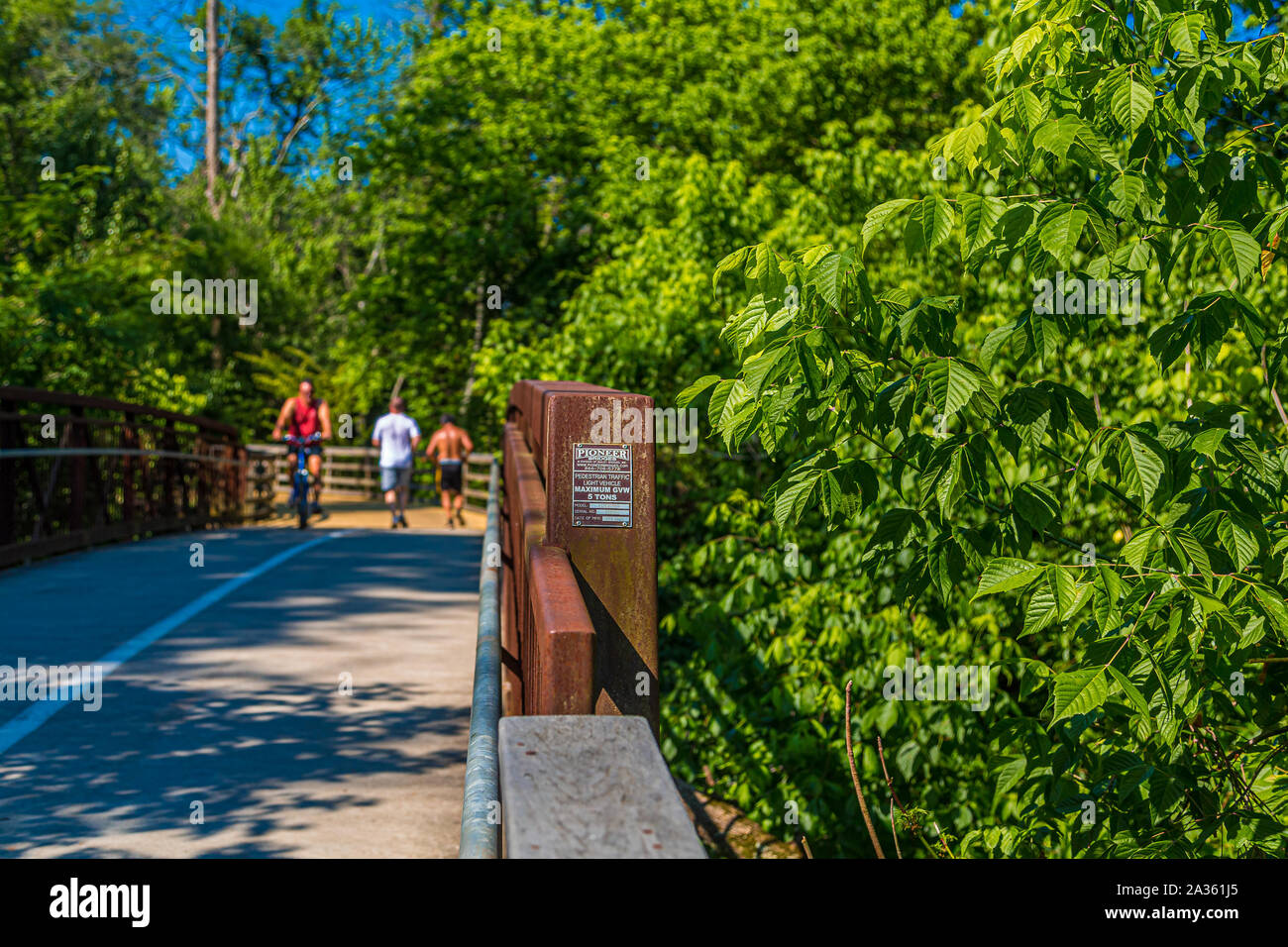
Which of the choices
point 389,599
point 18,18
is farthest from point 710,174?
point 18,18

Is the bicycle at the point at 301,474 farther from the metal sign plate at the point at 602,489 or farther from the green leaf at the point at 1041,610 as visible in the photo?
the green leaf at the point at 1041,610

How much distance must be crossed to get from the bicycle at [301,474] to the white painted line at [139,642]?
175 inches

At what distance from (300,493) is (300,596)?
803 centimetres

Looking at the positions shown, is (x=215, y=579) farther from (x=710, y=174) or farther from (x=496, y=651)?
(x=496, y=651)

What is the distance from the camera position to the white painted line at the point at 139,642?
575 centimetres

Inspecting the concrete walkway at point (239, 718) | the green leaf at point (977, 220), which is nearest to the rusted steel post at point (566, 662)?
the green leaf at point (977, 220)

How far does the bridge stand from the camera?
7.45 feet

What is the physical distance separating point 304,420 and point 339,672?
10.3 meters

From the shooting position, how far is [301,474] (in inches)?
687

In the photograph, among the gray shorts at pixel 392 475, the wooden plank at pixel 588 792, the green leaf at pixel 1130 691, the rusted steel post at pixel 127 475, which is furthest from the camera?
the gray shorts at pixel 392 475

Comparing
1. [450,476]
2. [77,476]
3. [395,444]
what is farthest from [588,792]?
[450,476]

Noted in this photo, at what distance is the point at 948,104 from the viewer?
22062 millimetres
